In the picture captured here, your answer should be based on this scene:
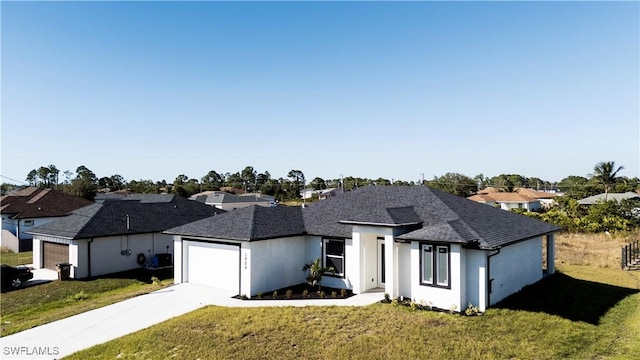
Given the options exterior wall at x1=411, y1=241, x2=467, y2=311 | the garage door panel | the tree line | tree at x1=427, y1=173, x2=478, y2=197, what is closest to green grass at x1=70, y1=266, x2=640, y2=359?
exterior wall at x1=411, y1=241, x2=467, y2=311

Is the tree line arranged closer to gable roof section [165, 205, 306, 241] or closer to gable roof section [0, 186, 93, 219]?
gable roof section [0, 186, 93, 219]

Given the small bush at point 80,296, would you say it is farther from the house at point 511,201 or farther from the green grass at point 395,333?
the house at point 511,201

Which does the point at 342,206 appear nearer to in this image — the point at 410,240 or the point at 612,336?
the point at 410,240

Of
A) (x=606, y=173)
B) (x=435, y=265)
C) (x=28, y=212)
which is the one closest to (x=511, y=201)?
(x=606, y=173)

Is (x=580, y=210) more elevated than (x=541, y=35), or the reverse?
(x=541, y=35)

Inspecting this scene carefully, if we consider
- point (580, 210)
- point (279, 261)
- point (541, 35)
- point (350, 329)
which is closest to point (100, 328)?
point (279, 261)

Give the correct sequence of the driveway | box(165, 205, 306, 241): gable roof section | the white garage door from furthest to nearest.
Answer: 1. the white garage door
2. box(165, 205, 306, 241): gable roof section
3. the driveway
